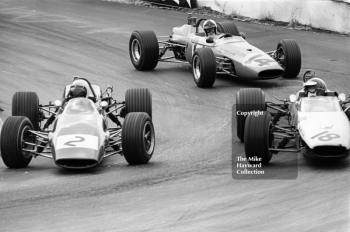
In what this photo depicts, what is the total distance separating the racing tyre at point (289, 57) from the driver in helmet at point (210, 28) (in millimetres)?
1650

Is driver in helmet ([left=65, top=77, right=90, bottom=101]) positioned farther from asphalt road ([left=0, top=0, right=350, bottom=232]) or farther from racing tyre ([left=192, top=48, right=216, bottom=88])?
racing tyre ([left=192, top=48, right=216, bottom=88])

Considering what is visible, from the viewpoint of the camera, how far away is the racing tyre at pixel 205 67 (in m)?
23.4

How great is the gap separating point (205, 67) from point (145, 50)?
2.90 metres

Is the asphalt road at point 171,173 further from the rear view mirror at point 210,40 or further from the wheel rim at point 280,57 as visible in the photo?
the rear view mirror at point 210,40

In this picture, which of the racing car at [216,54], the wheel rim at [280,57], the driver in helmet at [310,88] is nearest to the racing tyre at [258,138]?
the driver in helmet at [310,88]

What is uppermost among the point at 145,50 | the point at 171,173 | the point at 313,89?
the point at 313,89

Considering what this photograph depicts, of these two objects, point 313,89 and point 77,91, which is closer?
point 313,89

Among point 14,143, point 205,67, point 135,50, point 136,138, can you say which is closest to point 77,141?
point 136,138

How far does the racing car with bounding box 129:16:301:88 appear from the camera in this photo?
23.5 m

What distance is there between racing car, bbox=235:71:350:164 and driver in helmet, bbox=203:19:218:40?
7.38m

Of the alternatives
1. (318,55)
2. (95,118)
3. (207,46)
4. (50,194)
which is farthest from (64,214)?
(318,55)

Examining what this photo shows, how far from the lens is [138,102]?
18.9 meters

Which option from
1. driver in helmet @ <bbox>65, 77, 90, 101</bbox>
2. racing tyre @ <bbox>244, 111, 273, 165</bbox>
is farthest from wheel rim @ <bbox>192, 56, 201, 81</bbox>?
racing tyre @ <bbox>244, 111, 273, 165</bbox>

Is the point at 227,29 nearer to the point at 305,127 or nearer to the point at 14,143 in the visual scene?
the point at 305,127
